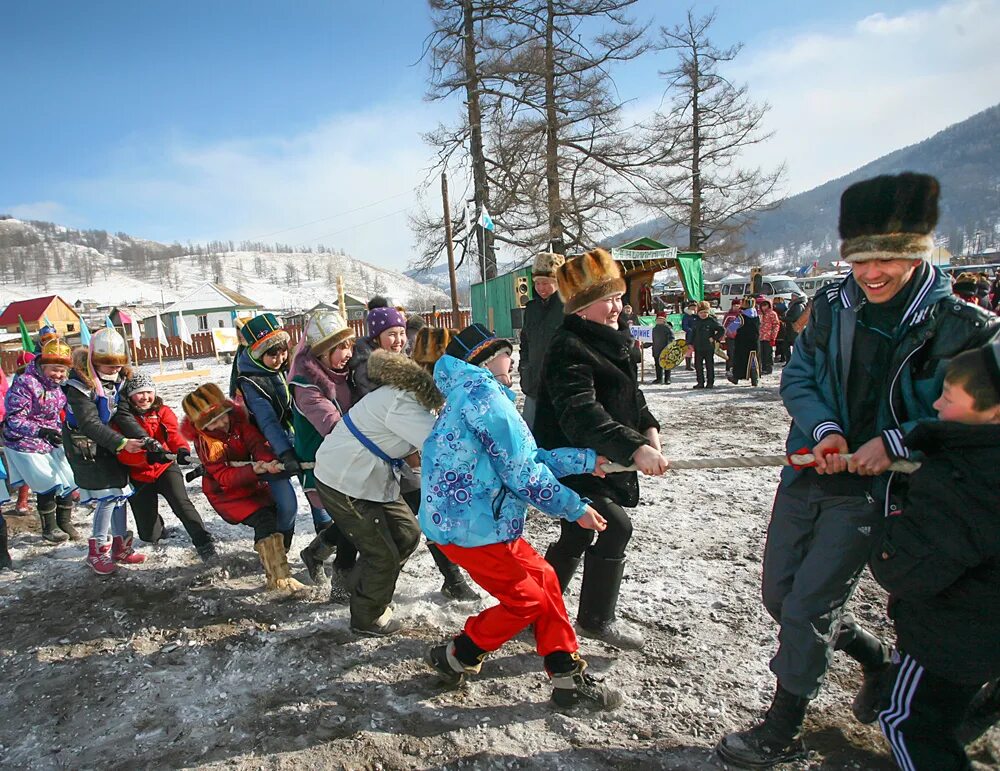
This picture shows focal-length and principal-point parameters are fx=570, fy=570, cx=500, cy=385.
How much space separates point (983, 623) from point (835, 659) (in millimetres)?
1260

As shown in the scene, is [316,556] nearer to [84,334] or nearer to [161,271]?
[84,334]

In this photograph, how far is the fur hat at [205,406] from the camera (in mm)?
3885

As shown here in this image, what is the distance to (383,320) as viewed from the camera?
14.1 ft

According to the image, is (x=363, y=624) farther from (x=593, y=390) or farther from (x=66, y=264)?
(x=66, y=264)

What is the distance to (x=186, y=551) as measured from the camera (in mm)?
4828

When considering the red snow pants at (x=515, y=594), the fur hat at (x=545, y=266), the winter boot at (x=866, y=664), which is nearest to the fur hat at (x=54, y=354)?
the fur hat at (x=545, y=266)

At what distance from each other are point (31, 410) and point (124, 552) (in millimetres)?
1828

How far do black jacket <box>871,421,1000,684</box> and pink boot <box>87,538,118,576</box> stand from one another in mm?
5020

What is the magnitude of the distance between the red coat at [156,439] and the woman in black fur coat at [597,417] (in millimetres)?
3164

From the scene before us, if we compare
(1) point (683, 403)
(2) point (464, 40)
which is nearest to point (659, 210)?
(2) point (464, 40)

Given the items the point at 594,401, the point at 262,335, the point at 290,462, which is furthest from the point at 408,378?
the point at 262,335

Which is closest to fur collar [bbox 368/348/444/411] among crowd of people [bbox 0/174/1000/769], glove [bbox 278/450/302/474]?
crowd of people [bbox 0/174/1000/769]

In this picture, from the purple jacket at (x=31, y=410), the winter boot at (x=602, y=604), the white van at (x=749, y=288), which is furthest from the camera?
the white van at (x=749, y=288)

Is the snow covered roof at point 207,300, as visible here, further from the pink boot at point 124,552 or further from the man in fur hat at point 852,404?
the man in fur hat at point 852,404
